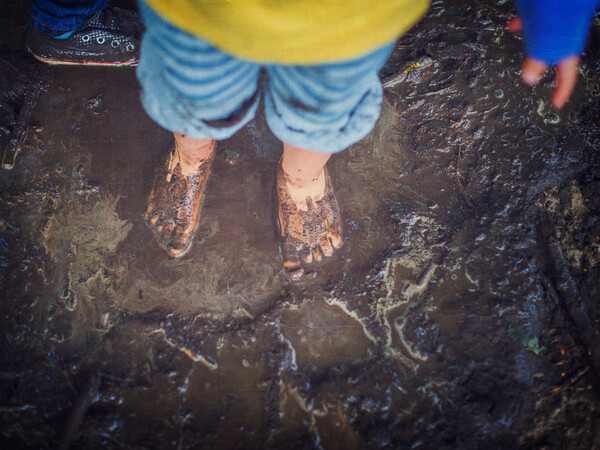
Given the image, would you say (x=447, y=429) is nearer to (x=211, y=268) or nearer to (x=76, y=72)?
(x=211, y=268)

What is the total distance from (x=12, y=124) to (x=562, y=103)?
2.60 metres

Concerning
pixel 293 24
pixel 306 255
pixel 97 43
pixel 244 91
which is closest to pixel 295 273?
pixel 306 255

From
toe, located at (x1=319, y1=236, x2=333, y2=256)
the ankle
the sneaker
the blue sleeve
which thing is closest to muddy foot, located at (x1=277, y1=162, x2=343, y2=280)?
toe, located at (x1=319, y1=236, x2=333, y2=256)

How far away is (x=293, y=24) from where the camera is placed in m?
0.80

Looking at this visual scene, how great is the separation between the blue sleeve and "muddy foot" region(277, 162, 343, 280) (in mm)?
963

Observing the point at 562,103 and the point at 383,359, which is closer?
the point at 383,359

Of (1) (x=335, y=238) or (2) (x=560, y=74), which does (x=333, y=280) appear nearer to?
(1) (x=335, y=238)

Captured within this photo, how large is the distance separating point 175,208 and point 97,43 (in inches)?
40.5

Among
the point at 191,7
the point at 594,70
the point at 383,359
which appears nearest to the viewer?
the point at 191,7

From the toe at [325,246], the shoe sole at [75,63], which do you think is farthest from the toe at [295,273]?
the shoe sole at [75,63]

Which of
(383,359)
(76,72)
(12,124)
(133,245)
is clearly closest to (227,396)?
(383,359)

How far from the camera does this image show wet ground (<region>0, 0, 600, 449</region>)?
3.69 ft

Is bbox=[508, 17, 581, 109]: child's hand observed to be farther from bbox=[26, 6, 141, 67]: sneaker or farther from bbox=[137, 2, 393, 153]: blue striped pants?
bbox=[26, 6, 141, 67]: sneaker

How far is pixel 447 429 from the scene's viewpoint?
1104 mm
